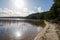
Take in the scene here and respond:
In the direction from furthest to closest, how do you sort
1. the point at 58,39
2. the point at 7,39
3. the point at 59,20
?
the point at 59,20 < the point at 7,39 < the point at 58,39

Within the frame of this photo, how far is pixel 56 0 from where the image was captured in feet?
102

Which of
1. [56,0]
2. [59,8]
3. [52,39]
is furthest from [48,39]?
[56,0]

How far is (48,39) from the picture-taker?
11.9 m

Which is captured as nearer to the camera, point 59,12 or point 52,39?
point 52,39

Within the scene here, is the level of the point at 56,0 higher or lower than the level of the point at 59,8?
higher

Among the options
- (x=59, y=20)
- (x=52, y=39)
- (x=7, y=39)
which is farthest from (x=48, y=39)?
(x=59, y=20)

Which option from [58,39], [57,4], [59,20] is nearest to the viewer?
[58,39]

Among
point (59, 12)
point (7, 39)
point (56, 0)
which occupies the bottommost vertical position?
point (7, 39)

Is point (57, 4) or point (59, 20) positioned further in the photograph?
point (57, 4)

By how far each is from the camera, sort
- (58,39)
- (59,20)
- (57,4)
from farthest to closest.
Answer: (57,4) < (59,20) < (58,39)

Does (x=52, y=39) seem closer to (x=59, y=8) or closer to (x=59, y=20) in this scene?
(x=59, y=20)

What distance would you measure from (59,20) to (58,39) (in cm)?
1622

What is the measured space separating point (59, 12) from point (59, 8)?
0.90 meters

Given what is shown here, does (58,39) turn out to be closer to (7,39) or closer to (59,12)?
(7,39)
